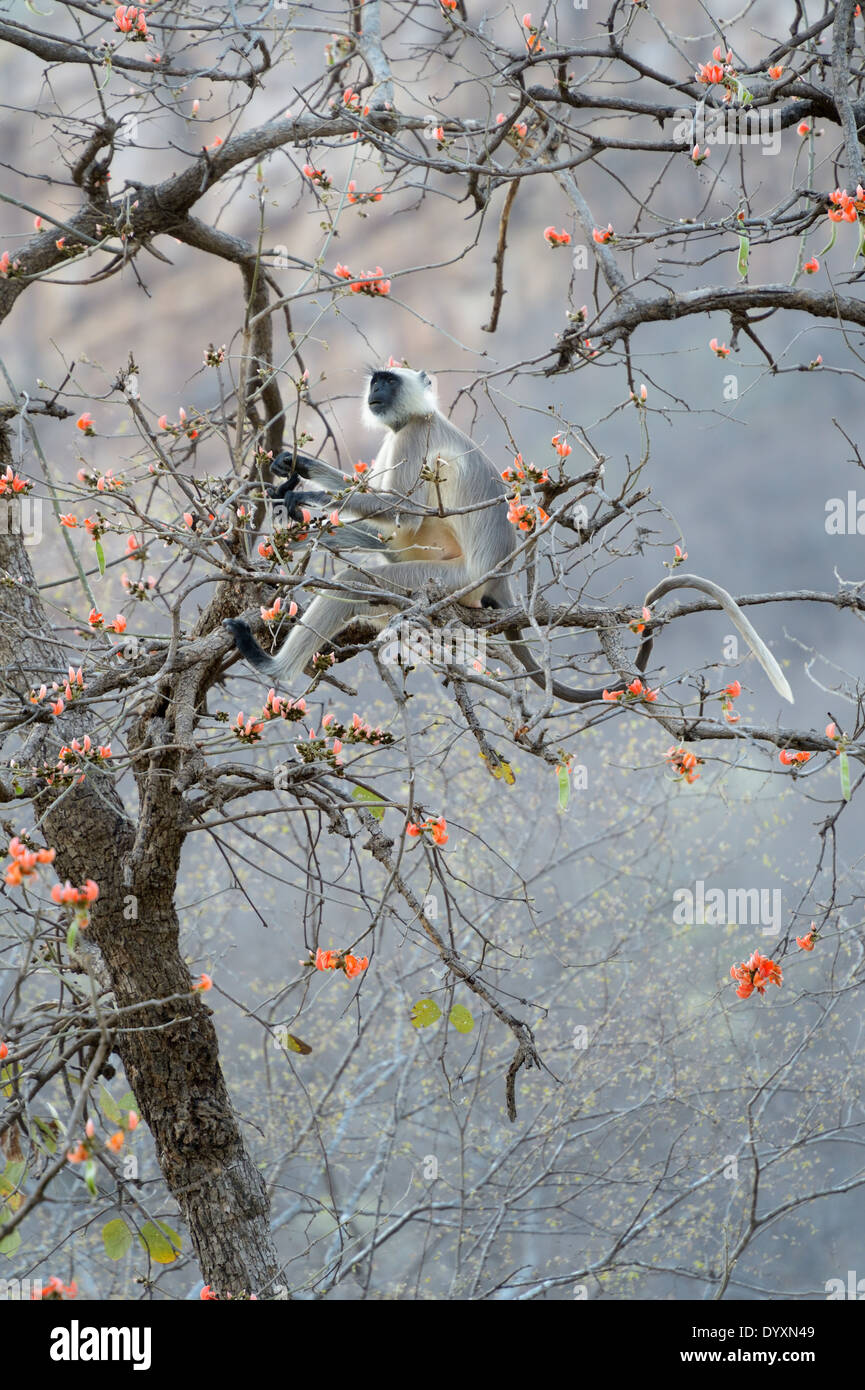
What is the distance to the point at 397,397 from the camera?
4.15m

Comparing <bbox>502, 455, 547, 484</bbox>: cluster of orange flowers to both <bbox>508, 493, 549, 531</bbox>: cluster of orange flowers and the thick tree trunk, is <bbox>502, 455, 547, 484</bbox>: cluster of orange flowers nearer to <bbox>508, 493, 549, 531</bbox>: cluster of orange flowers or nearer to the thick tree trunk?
<bbox>508, 493, 549, 531</bbox>: cluster of orange flowers

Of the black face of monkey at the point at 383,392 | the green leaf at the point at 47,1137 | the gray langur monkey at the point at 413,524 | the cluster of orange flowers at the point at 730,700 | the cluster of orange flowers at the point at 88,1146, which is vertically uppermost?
the black face of monkey at the point at 383,392

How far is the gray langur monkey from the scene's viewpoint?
3.22 m

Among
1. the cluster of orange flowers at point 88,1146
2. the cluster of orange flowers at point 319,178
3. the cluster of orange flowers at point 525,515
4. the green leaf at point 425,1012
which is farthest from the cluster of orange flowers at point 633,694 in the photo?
the cluster of orange flowers at point 319,178

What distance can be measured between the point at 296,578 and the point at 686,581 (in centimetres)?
102

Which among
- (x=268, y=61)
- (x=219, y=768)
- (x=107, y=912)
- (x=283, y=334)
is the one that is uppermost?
(x=283, y=334)

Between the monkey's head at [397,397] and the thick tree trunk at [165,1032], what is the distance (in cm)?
163

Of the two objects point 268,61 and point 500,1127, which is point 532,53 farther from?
point 500,1127

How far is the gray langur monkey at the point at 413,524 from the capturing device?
10.6 feet

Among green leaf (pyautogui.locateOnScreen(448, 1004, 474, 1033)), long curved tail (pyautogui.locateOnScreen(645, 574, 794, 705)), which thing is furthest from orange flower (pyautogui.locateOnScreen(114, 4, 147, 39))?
green leaf (pyautogui.locateOnScreen(448, 1004, 474, 1033))

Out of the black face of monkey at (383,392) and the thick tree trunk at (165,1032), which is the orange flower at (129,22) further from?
the thick tree trunk at (165,1032)
